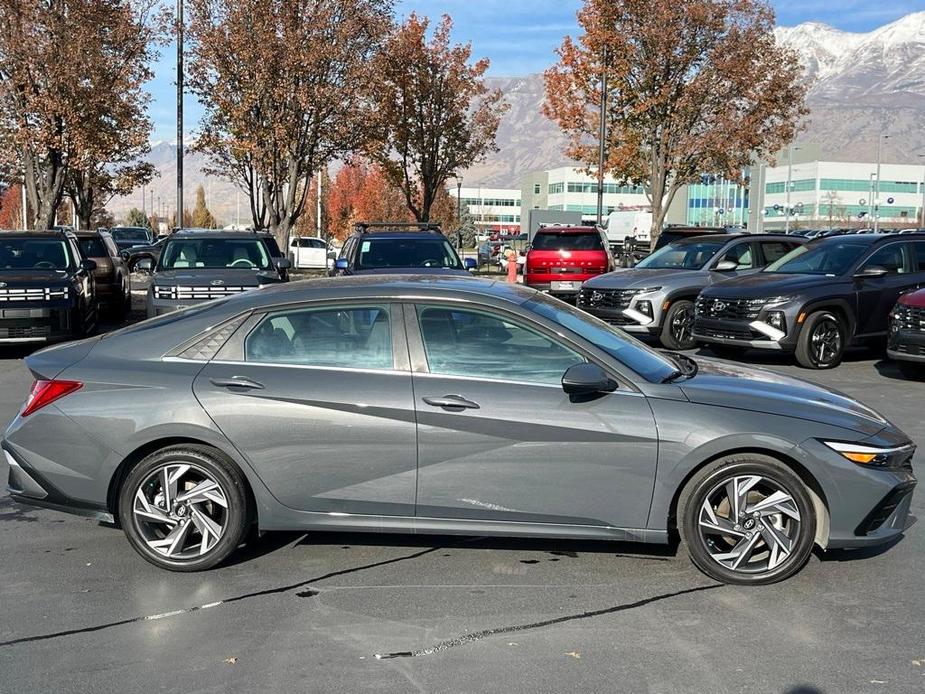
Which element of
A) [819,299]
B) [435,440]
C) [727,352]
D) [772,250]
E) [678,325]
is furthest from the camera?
[772,250]

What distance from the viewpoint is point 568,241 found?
73.3 feet

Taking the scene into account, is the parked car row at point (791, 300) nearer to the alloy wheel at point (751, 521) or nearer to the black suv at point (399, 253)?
the black suv at point (399, 253)

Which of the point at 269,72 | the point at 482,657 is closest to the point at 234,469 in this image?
the point at 482,657

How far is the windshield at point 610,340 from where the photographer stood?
5.33 metres

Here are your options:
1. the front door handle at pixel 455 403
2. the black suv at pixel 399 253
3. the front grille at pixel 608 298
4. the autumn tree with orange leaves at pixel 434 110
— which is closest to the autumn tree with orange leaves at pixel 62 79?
the autumn tree with orange leaves at pixel 434 110

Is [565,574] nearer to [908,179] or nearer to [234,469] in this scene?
[234,469]

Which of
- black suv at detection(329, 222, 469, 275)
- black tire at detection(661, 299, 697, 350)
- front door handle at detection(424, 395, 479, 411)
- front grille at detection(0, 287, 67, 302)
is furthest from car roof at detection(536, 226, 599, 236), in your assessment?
front door handle at detection(424, 395, 479, 411)

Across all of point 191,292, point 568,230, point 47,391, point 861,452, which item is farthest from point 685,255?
point 47,391

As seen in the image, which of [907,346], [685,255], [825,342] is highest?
[685,255]

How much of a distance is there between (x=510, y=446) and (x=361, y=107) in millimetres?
23610

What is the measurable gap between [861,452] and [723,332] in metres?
8.67

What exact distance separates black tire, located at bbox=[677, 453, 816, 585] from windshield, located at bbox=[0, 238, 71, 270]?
12143 millimetres

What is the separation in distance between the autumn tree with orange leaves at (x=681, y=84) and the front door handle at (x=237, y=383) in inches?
1030

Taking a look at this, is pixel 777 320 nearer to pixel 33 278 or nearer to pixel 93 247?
pixel 33 278
